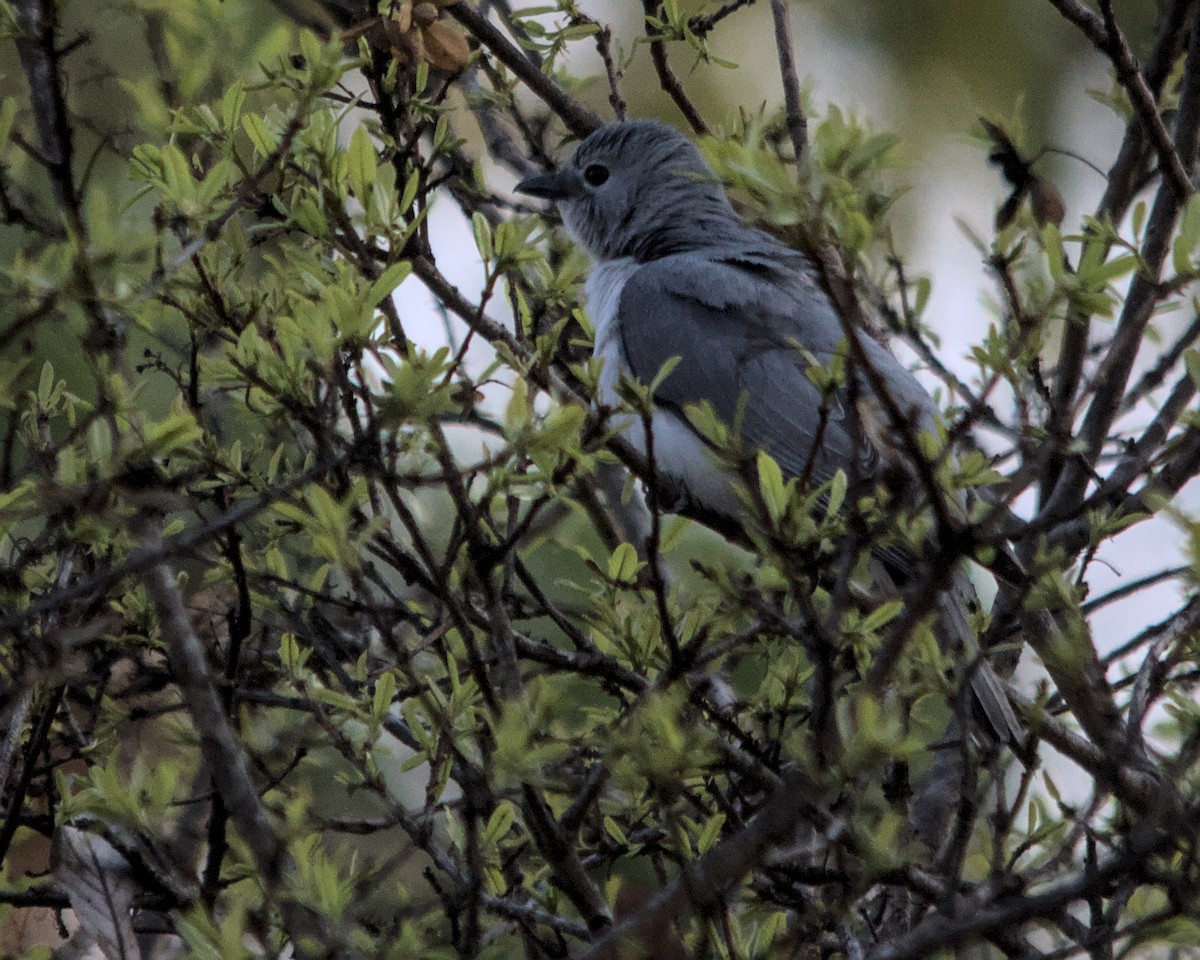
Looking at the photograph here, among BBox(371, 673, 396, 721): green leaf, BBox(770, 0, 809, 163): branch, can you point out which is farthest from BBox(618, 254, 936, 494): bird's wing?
BBox(371, 673, 396, 721): green leaf

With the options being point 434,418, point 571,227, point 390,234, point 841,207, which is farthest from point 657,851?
point 571,227

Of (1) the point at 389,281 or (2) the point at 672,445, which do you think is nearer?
(1) the point at 389,281

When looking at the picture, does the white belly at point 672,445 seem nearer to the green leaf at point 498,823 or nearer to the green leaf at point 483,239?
the green leaf at point 483,239

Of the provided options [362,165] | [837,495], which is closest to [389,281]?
→ [362,165]

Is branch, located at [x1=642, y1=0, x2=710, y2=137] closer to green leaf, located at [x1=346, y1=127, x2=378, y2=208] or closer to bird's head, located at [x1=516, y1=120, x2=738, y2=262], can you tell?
bird's head, located at [x1=516, y1=120, x2=738, y2=262]

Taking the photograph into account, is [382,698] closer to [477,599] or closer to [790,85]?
[477,599]

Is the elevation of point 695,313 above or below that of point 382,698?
above

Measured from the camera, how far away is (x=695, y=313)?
5.26 metres

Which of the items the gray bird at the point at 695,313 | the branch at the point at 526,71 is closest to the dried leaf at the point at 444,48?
the branch at the point at 526,71

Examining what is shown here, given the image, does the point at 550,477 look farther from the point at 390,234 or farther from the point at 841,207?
the point at 841,207

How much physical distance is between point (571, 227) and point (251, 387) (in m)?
3.84

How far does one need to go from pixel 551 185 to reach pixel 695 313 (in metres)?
1.08

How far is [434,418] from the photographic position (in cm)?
238

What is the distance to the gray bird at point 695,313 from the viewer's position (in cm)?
491
